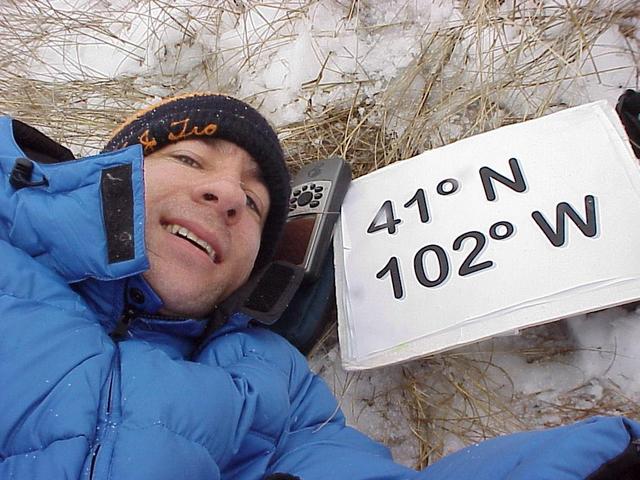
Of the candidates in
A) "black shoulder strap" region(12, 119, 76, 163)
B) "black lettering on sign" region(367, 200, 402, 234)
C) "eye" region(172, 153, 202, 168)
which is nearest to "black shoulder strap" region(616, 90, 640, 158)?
"black lettering on sign" region(367, 200, 402, 234)

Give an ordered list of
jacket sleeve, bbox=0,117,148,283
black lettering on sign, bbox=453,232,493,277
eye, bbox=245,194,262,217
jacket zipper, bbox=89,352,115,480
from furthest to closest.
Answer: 1. eye, bbox=245,194,262,217
2. black lettering on sign, bbox=453,232,493,277
3. jacket sleeve, bbox=0,117,148,283
4. jacket zipper, bbox=89,352,115,480

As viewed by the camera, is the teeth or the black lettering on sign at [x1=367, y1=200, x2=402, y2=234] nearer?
the teeth

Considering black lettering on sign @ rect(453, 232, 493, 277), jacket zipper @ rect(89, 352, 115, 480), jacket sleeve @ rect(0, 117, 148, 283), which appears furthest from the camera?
black lettering on sign @ rect(453, 232, 493, 277)

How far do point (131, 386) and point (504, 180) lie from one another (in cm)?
73

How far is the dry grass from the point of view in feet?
4.27

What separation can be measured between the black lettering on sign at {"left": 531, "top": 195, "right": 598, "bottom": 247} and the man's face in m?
0.51

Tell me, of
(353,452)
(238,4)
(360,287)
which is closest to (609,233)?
(360,287)

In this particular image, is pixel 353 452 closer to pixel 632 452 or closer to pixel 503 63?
pixel 632 452

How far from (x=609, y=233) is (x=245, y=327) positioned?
2.20 feet

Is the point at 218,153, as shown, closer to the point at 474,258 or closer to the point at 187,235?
the point at 187,235

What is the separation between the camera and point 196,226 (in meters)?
1.15

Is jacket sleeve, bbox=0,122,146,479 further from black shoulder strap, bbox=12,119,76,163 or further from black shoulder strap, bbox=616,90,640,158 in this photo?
black shoulder strap, bbox=616,90,640,158

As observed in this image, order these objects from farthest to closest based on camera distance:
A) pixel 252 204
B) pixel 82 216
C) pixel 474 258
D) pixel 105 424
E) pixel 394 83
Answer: pixel 394 83 < pixel 252 204 < pixel 474 258 < pixel 82 216 < pixel 105 424

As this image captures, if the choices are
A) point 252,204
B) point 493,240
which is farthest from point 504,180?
point 252,204
